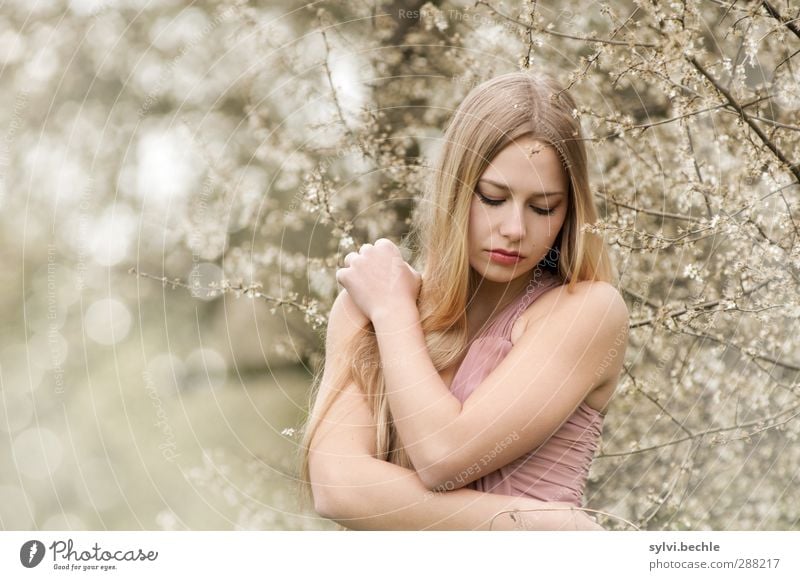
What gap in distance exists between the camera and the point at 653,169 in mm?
1874

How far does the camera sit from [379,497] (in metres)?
1.03

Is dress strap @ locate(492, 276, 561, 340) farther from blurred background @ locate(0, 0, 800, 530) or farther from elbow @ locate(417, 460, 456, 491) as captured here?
blurred background @ locate(0, 0, 800, 530)

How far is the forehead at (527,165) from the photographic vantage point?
3.57 feet

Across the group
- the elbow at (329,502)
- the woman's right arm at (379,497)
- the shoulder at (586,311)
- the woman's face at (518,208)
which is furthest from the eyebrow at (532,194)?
the elbow at (329,502)

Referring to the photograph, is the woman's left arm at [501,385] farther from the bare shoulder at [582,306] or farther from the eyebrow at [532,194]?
the eyebrow at [532,194]

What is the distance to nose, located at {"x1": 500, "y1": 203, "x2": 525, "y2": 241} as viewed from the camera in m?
1.09

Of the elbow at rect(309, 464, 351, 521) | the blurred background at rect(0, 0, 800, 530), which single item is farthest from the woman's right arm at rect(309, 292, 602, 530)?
the blurred background at rect(0, 0, 800, 530)

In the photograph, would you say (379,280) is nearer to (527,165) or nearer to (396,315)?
(396,315)

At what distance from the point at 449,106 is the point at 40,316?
1.38 metres

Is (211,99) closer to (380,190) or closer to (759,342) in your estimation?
(380,190)

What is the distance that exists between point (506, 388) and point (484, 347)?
0.41ft

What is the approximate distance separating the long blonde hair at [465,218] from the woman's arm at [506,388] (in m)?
0.08

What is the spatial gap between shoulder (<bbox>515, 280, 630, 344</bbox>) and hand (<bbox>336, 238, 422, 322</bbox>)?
158mm
